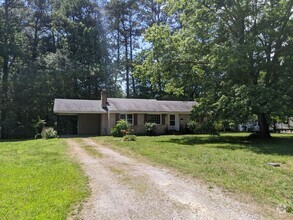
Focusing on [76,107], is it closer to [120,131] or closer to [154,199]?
[120,131]

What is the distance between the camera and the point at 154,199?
5.48 metres

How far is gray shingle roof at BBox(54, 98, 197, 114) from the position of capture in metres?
25.2

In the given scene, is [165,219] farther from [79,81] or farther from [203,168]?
[79,81]

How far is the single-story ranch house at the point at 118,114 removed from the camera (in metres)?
25.5

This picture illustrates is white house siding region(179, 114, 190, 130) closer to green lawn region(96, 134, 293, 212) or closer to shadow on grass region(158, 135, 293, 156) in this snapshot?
shadow on grass region(158, 135, 293, 156)

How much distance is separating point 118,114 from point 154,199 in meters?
20.6

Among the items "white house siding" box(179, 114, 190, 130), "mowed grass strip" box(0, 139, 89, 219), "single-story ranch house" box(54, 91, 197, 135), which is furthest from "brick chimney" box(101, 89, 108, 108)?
"mowed grass strip" box(0, 139, 89, 219)

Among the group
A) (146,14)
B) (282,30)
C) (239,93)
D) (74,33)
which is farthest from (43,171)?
(146,14)

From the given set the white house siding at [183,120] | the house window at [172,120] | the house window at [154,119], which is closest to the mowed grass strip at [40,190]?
the house window at [154,119]

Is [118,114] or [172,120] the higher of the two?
[118,114]

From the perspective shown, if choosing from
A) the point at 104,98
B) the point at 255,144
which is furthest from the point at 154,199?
the point at 104,98

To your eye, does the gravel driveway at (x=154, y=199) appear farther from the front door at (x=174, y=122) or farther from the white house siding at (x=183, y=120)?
the white house siding at (x=183, y=120)

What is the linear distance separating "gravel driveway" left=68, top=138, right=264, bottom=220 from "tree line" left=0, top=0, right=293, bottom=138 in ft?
32.0

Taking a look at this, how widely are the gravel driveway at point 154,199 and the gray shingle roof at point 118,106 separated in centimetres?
1755
